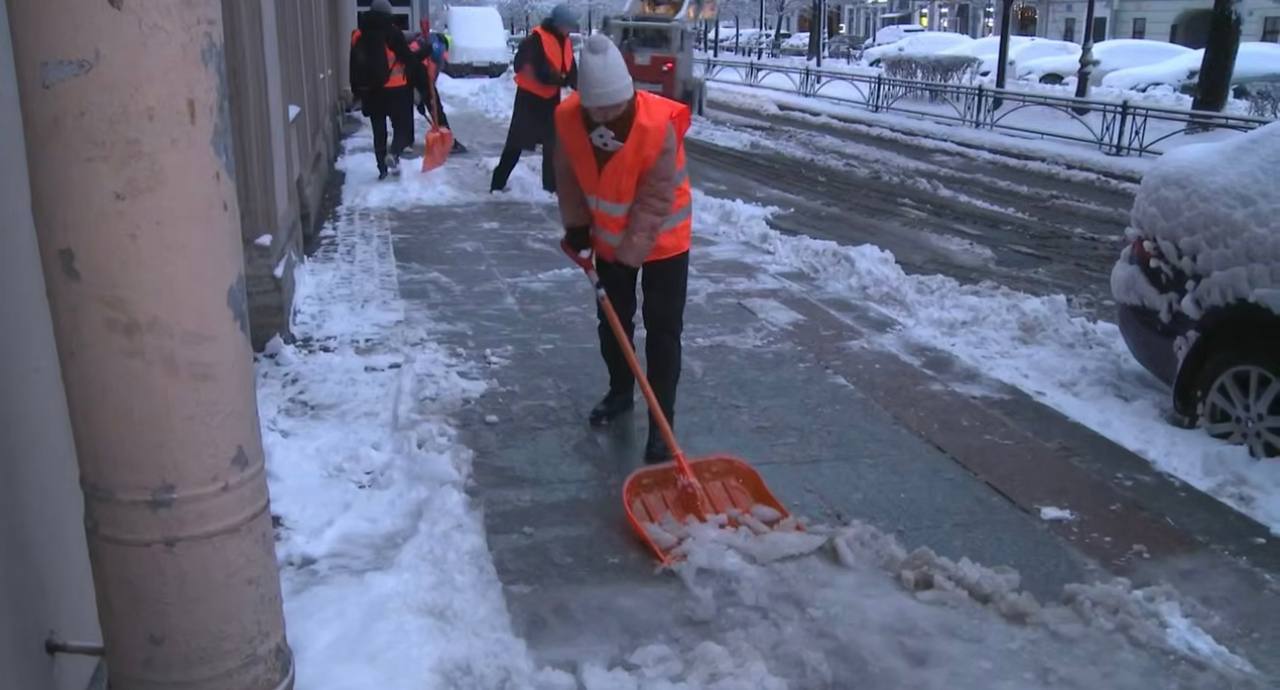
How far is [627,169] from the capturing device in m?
4.38

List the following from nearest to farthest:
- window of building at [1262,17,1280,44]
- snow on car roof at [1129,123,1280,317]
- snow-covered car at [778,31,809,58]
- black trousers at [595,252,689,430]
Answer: black trousers at [595,252,689,430]
snow on car roof at [1129,123,1280,317]
window of building at [1262,17,1280,44]
snow-covered car at [778,31,809,58]

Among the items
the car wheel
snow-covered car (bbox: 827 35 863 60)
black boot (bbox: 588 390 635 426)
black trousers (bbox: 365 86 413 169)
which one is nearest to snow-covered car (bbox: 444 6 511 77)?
snow-covered car (bbox: 827 35 863 60)

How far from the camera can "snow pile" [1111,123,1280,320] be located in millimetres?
4777

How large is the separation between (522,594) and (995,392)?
295 cm

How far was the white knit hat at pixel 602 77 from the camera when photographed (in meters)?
4.25

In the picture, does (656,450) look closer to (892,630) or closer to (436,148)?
(892,630)

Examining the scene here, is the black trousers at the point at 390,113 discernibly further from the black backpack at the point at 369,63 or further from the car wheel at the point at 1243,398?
the car wheel at the point at 1243,398

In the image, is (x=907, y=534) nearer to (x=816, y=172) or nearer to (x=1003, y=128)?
(x=816, y=172)

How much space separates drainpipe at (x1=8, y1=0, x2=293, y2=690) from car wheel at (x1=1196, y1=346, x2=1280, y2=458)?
4071 mm

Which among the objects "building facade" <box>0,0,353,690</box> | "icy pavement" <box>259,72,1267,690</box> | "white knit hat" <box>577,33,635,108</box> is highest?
"white knit hat" <box>577,33,635,108</box>

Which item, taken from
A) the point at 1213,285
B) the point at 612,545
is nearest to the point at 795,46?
the point at 1213,285

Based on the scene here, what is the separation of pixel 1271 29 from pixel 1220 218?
45.6 metres

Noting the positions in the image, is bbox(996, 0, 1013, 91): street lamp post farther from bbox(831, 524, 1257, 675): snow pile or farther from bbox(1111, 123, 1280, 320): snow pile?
bbox(831, 524, 1257, 675): snow pile

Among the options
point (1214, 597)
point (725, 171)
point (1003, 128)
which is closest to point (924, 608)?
point (1214, 597)
